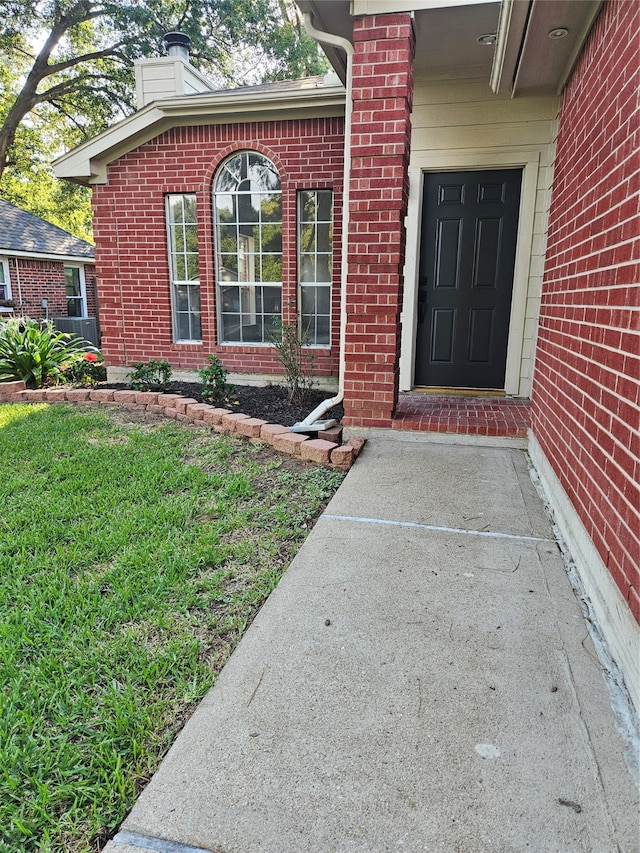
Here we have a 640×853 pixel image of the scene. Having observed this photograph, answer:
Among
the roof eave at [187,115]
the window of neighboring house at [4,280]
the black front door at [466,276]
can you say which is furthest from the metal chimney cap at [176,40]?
the window of neighboring house at [4,280]

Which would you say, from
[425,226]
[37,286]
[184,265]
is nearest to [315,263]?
[425,226]

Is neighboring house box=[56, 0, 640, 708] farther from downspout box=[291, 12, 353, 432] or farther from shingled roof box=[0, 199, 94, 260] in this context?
shingled roof box=[0, 199, 94, 260]

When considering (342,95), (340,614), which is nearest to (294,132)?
(342,95)

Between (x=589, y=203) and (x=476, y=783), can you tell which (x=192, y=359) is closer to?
(x=589, y=203)

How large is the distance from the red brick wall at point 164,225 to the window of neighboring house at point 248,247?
0.49 feet

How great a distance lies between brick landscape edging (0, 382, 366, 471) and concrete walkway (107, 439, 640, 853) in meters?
1.37

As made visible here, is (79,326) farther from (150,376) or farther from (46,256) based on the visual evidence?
(150,376)

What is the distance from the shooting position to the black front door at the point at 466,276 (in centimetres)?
Answer: 532

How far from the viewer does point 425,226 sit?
17.9 feet

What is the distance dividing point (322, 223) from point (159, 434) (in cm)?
319

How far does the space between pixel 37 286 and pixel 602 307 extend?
649 inches

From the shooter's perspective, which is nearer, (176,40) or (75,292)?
(176,40)

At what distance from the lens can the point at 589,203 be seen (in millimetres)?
2748

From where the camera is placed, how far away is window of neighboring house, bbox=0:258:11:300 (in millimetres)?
14406
